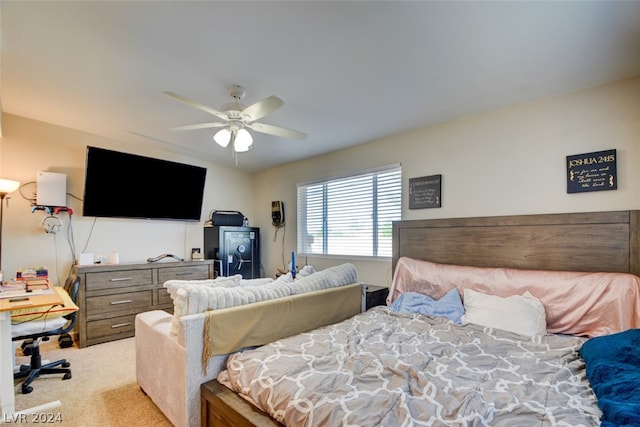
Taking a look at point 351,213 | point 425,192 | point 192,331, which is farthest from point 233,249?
point 192,331

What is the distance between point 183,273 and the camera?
4250 mm

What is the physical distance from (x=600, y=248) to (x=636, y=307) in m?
0.47

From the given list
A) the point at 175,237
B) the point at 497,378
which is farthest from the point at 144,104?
the point at 497,378

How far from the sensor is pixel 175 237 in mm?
4594

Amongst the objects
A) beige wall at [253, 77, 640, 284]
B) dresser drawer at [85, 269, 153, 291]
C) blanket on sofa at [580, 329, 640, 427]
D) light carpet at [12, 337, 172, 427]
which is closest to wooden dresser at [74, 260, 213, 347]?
dresser drawer at [85, 269, 153, 291]

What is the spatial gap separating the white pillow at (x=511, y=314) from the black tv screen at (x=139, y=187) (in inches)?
152

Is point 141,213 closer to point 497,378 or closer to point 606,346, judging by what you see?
point 497,378

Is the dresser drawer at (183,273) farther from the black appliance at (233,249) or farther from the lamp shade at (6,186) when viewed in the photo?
the lamp shade at (6,186)

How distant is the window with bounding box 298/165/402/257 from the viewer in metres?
3.71

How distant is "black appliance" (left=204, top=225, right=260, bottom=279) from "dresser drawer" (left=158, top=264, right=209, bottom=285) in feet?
0.67

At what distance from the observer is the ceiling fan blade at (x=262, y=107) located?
2.11m

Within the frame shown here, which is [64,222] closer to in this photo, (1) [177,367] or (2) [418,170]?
(1) [177,367]

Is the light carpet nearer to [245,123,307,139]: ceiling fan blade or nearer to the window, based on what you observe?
[245,123,307,139]: ceiling fan blade

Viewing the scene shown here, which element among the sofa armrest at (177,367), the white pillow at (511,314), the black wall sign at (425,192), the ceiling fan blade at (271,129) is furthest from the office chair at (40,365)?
the black wall sign at (425,192)
